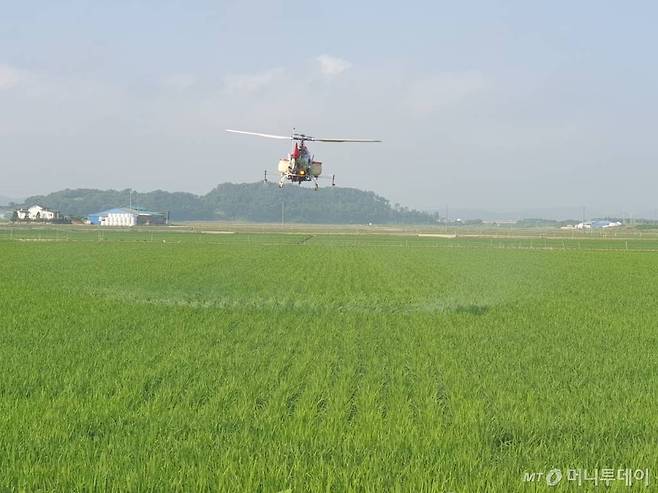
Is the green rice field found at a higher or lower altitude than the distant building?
lower

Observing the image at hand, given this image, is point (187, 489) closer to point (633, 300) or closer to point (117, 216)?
point (633, 300)

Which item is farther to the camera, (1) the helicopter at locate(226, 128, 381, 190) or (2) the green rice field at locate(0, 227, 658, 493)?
(1) the helicopter at locate(226, 128, 381, 190)

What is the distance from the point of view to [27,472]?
20.9 ft

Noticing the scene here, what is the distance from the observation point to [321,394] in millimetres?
9922

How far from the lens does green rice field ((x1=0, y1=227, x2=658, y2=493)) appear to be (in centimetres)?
659

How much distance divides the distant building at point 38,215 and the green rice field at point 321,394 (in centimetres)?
14425

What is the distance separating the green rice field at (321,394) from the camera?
6594mm

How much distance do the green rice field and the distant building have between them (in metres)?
144
